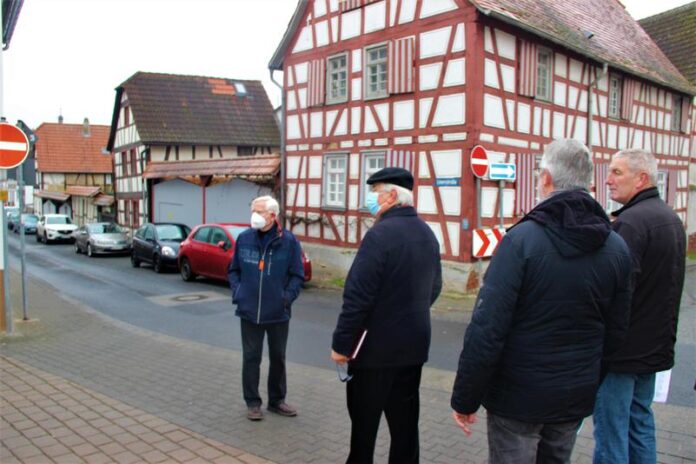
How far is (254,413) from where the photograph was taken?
16.3 ft

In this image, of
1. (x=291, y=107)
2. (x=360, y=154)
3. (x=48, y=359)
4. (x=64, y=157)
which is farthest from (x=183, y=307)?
(x=64, y=157)

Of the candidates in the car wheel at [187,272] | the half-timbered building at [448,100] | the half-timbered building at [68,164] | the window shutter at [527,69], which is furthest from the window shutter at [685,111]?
the half-timbered building at [68,164]

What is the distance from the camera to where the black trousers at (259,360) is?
5023 mm

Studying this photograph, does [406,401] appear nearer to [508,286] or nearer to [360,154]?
[508,286]

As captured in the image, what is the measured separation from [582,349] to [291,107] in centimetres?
1628

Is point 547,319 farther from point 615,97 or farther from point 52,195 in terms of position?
point 52,195

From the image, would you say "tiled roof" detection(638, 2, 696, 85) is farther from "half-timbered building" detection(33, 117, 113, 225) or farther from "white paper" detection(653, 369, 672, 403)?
"half-timbered building" detection(33, 117, 113, 225)

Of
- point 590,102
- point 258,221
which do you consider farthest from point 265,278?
point 590,102

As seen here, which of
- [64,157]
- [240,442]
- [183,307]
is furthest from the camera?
[64,157]

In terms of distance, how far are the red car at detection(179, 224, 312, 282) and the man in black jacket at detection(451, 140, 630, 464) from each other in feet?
37.6

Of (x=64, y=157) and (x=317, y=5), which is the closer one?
(x=317, y=5)

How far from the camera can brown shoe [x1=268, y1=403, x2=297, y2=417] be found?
5.04 metres

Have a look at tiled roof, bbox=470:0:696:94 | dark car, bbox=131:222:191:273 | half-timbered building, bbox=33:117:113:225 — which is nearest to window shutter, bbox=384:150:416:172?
tiled roof, bbox=470:0:696:94

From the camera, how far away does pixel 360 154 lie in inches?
620
